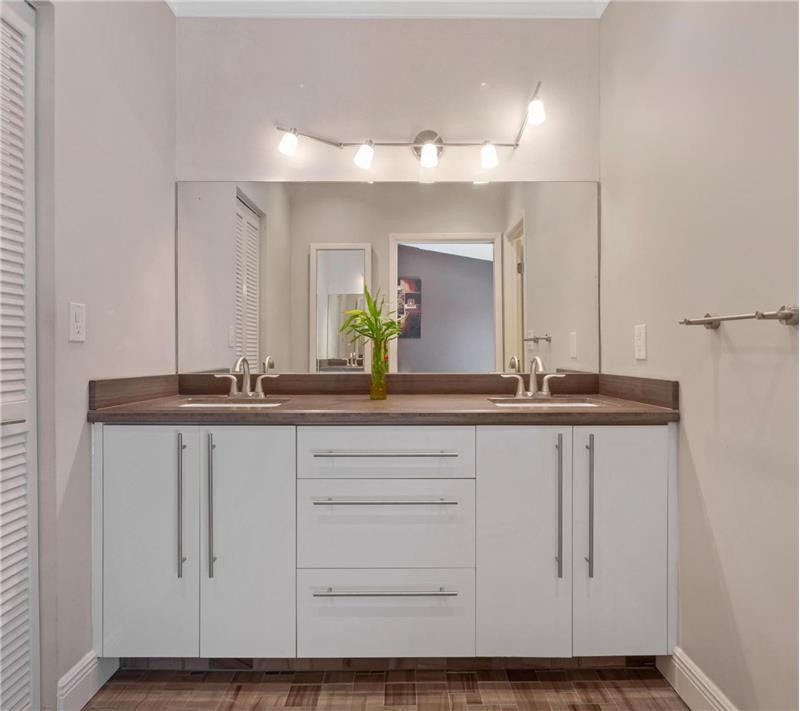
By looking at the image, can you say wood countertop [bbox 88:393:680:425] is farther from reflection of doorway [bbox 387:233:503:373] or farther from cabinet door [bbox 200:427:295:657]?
reflection of doorway [bbox 387:233:503:373]

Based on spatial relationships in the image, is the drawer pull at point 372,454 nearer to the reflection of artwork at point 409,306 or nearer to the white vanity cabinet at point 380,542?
the white vanity cabinet at point 380,542

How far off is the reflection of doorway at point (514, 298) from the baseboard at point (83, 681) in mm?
1787

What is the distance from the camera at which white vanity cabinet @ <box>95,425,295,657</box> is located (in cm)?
179

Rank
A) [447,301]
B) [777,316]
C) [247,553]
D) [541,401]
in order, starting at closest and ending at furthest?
[777,316]
[247,553]
[541,401]
[447,301]

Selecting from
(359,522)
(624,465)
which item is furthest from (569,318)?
(359,522)

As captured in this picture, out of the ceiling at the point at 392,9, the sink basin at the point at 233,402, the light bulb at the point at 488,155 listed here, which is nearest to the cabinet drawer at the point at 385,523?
the sink basin at the point at 233,402

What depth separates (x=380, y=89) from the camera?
2449mm

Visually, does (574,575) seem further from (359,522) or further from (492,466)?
(359,522)

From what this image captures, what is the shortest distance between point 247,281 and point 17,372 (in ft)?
3.51

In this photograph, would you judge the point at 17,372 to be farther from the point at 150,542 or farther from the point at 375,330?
the point at 375,330

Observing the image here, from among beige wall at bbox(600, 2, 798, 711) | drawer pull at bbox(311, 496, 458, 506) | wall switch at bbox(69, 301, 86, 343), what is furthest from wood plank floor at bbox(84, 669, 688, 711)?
wall switch at bbox(69, 301, 86, 343)

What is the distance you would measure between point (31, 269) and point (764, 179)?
189 cm

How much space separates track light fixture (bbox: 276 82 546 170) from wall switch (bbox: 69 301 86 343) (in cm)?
112

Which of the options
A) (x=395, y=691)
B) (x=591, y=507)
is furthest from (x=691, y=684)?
(x=395, y=691)
